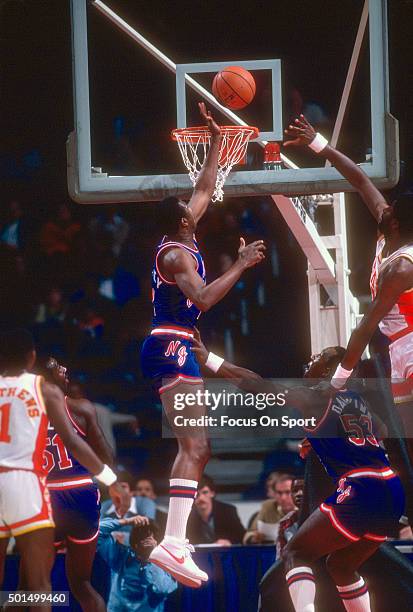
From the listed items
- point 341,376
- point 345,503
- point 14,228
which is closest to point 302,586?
point 345,503

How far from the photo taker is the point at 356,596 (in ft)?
19.1

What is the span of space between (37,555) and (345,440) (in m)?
1.86

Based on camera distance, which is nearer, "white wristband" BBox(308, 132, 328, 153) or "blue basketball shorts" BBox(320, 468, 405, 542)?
"blue basketball shorts" BBox(320, 468, 405, 542)

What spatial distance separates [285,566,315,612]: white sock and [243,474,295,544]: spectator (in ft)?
9.03

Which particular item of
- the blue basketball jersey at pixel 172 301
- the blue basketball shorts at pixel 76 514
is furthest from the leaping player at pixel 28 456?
the blue basketball jersey at pixel 172 301

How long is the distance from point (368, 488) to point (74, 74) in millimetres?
3313

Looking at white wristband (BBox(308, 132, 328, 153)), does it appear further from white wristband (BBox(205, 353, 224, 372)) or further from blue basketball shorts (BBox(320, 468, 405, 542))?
blue basketball shorts (BBox(320, 468, 405, 542))

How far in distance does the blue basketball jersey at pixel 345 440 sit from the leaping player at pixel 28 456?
1.29 metres

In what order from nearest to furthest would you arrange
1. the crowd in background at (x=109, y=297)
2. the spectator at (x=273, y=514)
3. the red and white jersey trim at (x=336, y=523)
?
the red and white jersey trim at (x=336, y=523), the spectator at (x=273, y=514), the crowd in background at (x=109, y=297)

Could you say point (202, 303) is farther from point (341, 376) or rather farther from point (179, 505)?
point (179, 505)

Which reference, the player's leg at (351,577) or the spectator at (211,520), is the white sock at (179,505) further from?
the spectator at (211,520)

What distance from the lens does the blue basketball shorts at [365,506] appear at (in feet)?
18.1

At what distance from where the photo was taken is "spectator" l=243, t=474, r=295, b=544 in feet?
27.8

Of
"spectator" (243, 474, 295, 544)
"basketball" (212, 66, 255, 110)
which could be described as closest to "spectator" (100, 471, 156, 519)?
"spectator" (243, 474, 295, 544)
